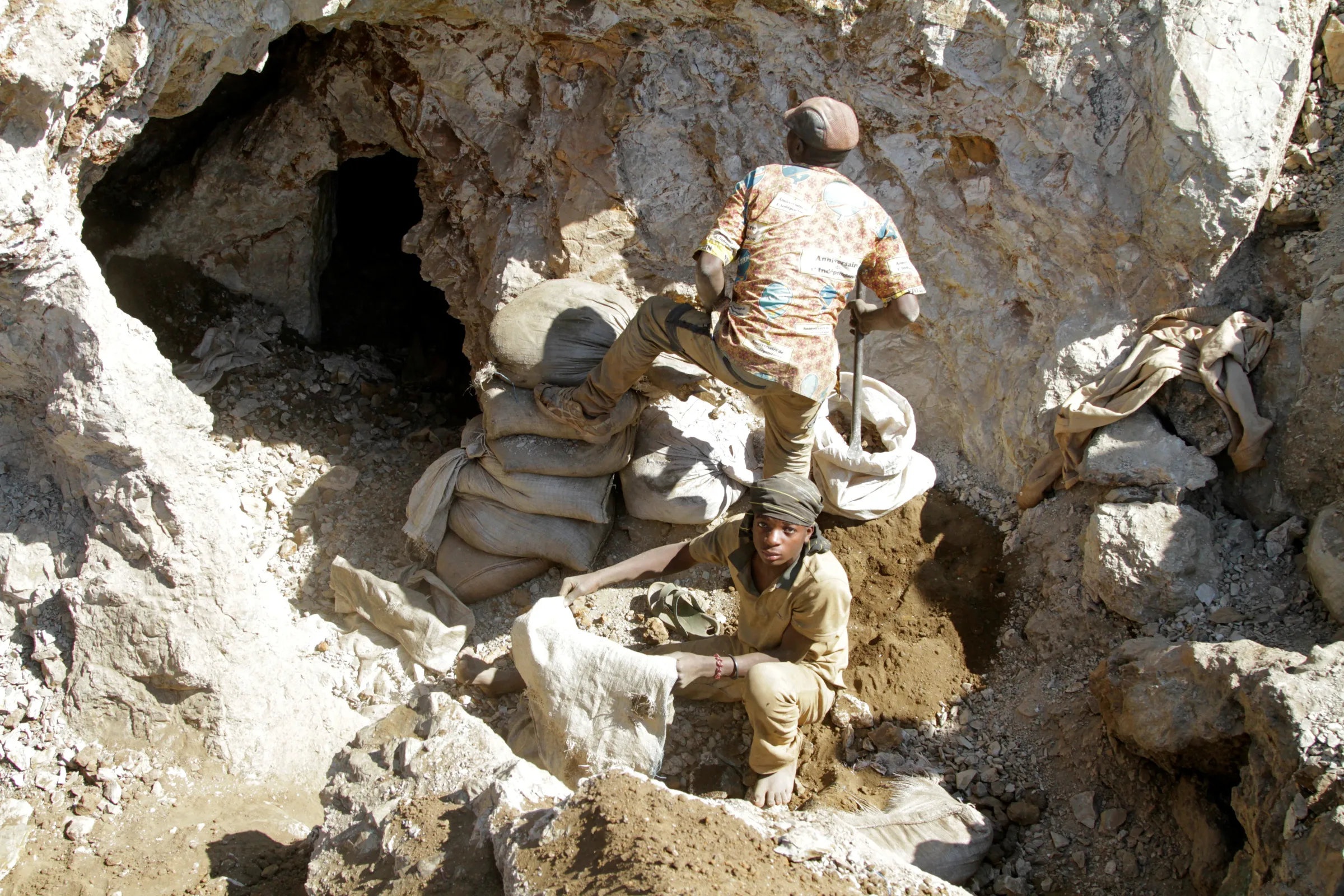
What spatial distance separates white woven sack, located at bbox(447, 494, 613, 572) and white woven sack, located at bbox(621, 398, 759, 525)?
1.02 ft

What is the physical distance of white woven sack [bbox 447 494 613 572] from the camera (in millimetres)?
4141

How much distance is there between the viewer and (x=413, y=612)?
3.96 metres

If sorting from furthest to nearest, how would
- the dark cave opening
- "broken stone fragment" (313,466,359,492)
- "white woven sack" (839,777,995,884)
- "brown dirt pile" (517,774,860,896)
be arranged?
the dark cave opening < "broken stone fragment" (313,466,359,492) < "white woven sack" (839,777,995,884) < "brown dirt pile" (517,774,860,896)

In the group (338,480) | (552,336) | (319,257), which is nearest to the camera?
(552,336)

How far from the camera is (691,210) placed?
15.1 feet

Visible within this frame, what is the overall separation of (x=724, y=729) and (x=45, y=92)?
305 centimetres

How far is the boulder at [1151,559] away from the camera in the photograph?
3527mm

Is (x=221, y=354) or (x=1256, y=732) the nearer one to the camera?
(x=1256, y=732)

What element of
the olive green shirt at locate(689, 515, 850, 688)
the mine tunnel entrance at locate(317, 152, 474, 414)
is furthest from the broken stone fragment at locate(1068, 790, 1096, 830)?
the mine tunnel entrance at locate(317, 152, 474, 414)

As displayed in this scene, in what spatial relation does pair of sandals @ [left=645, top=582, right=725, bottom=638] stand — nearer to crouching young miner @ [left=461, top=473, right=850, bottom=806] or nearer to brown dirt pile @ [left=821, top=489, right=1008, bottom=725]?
crouching young miner @ [left=461, top=473, right=850, bottom=806]

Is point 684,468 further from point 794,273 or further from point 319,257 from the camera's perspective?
point 319,257

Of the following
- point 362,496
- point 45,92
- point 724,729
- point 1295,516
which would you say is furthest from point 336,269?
point 1295,516

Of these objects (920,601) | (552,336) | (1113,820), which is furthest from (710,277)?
(1113,820)

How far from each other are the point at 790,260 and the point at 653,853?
A: 206 centimetres
